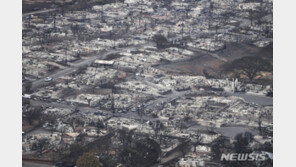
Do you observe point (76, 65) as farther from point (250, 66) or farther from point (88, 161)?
point (88, 161)

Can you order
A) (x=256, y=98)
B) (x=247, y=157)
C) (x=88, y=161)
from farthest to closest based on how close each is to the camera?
(x=256, y=98)
(x=247, y=157)
(x=88, y=161)

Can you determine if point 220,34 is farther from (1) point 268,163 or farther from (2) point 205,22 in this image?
(1) point 268,163

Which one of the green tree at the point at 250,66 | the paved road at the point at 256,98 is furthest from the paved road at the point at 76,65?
the paved road at the point at 256,98

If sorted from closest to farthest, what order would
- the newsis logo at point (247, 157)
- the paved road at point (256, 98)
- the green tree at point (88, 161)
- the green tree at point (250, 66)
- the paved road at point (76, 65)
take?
the green tree at point (88, 161), the newsis logo at point (247, 157), the paved road at point (256, 98), the green tree at point (250, 66), the paved road at point (76, 65)

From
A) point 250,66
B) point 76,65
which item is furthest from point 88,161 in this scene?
point 76,65

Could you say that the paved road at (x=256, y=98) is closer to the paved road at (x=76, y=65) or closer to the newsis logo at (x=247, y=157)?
the newsis logo at (x=247, y=157)
